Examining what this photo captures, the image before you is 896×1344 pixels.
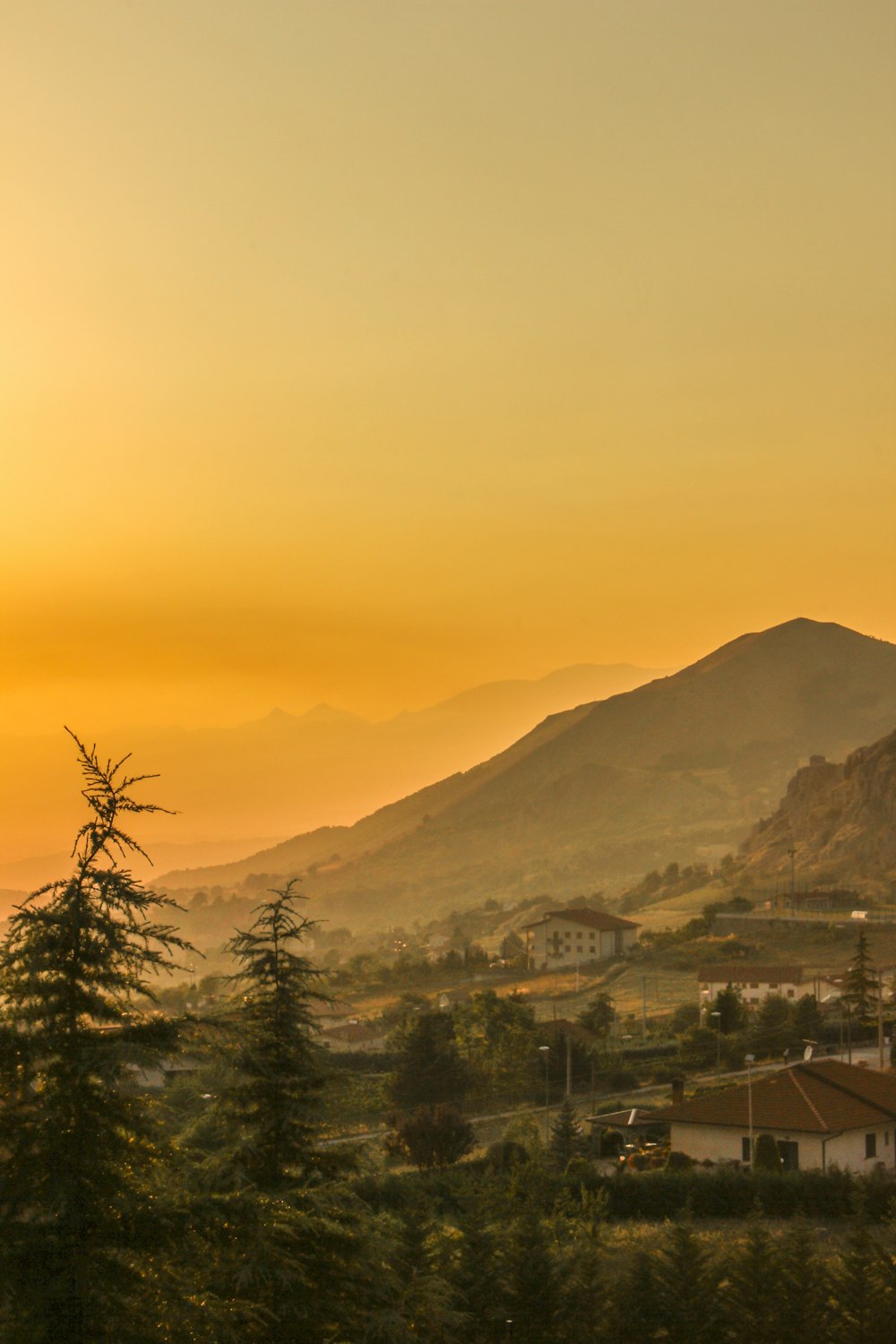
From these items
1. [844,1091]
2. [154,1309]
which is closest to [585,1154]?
[844,1091]

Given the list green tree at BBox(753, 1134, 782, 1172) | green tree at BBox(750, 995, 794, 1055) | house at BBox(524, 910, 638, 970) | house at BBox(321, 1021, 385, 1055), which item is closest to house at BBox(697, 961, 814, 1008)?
green tree at BBox(750, 995, 794, 1055)

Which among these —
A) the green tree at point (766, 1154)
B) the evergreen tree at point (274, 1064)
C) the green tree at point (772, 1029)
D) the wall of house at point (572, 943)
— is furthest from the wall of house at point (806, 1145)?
the wall of house at point (572, 943)

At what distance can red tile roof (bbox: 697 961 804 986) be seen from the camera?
3430 inches

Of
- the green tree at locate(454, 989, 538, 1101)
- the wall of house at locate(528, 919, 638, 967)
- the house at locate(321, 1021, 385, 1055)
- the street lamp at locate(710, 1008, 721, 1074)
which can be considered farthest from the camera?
the wall of house at locate(528, 919, 638, 967)

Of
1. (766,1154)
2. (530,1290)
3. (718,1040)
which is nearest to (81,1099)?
(530,1290)

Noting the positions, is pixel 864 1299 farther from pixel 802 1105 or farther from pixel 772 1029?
pixel 772 1029

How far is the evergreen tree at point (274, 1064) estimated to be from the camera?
61.9 feet

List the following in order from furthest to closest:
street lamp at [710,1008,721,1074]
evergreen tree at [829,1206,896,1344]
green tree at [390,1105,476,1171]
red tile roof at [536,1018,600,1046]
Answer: red tile roof at [536,1018,600,1046] < street lamp at [710,1008,721,1074] < green tree at [390,1105,476,1171] < evergreen tree at [829,1206,896,1344]

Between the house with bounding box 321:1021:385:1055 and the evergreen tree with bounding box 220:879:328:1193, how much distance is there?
60421 mm

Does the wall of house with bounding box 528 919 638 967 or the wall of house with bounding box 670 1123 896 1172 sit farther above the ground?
the wall of house with bounding box 528 919 638 967

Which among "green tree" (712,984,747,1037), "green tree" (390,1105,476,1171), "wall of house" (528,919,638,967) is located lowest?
"green tree" (390,1105,476,1171)

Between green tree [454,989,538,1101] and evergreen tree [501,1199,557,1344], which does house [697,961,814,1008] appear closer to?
green tree [454,989,538,1101]

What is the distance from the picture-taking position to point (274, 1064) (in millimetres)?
19359

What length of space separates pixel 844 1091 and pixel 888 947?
62.3m
